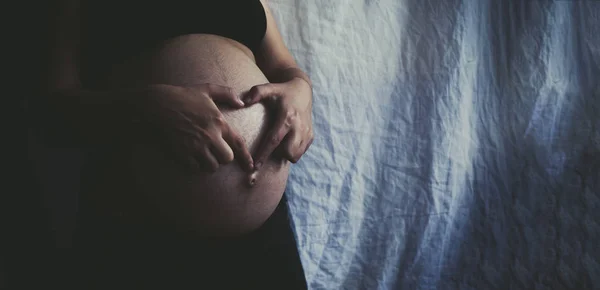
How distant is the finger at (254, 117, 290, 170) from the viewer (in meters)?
0.67

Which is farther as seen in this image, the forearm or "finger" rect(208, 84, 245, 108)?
the forearm

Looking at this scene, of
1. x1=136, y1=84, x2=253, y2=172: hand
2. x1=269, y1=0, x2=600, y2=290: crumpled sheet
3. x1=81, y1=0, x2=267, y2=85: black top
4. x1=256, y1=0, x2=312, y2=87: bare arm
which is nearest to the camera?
x1=136, y1=84, x2=253, y2=172: hand

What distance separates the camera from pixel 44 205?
84 centimetres

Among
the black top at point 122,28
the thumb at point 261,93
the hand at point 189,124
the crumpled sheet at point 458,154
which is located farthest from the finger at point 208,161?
the crumpled sheet at point 458,154

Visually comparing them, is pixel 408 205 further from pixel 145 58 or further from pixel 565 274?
pixel 145 58

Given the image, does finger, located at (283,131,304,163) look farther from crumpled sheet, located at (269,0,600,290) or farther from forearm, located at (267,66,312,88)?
crumpled sheet, located at (269,0,600,290)

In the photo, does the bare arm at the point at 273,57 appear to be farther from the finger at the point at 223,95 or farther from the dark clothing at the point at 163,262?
the dark clothing at the point at 163,262

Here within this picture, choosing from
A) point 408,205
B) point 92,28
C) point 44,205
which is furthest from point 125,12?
point 408,205

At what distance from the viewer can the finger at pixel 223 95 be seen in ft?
2.13

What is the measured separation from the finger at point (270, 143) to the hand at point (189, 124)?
0.05 meters

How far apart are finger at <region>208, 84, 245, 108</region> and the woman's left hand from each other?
0.02 m

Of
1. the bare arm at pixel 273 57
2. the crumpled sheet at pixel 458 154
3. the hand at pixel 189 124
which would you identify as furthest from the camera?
the crumpled sheet at pixel 458 154

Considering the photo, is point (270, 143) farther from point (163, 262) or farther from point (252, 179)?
point (163, 262)

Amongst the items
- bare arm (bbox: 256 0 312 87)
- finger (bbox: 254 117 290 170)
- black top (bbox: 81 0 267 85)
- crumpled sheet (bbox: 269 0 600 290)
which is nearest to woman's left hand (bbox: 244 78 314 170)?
finger (bbox: 254 117 290 170)
